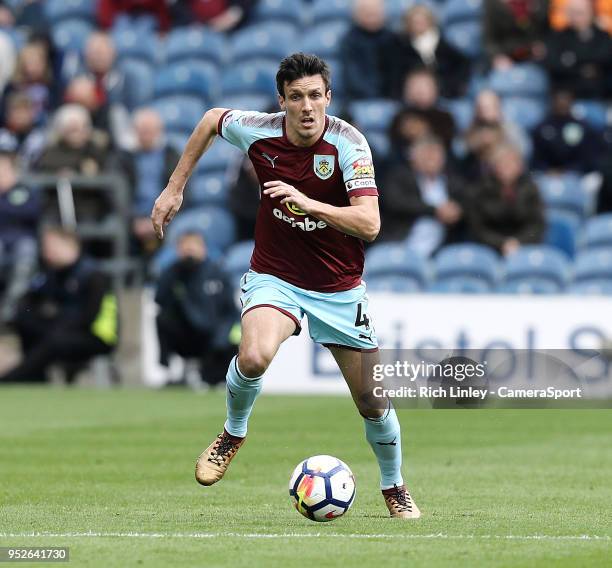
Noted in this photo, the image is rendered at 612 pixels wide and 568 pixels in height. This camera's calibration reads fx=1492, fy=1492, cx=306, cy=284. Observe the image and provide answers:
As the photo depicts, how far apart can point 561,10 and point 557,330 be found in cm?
510

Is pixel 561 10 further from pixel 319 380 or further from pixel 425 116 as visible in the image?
pixel 319 380

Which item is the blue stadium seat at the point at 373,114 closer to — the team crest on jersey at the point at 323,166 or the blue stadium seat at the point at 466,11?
the blue stadium seat at the point at 466,11

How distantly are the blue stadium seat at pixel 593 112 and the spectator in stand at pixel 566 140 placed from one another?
0.29m

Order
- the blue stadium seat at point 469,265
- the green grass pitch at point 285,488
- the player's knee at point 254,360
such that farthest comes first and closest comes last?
the blue stadium seat at point 469,265
the player's knee at point 254,360
the green grass pitch at point 285,488

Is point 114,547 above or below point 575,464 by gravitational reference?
above

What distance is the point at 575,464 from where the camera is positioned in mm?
10609

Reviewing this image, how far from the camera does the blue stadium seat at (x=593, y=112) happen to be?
61.6 ft

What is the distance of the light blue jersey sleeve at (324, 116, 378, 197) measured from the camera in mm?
7723

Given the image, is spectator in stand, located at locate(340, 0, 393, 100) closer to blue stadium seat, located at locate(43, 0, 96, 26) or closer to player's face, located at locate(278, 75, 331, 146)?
blue stadium seat, located at locate(43, 0, 96, 26)

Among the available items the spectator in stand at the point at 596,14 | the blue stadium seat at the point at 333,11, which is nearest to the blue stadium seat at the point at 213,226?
the blue stadium seat at the point at 333,11

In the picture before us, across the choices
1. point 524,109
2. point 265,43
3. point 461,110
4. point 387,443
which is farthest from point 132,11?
point 387,443

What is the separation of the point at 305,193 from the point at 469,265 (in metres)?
9.76

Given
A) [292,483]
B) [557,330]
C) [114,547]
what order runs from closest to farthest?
[114,547] → [292,483] → [557,330]

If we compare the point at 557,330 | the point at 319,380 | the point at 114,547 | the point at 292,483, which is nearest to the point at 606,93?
the point at 557,330
